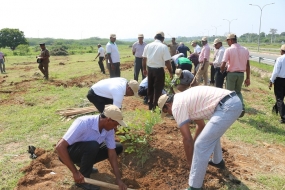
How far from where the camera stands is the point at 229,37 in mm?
5656

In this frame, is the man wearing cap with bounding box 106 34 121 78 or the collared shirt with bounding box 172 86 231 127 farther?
the man wearing cap with bounding box 106 34 121 78

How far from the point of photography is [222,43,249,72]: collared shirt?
5.63 m

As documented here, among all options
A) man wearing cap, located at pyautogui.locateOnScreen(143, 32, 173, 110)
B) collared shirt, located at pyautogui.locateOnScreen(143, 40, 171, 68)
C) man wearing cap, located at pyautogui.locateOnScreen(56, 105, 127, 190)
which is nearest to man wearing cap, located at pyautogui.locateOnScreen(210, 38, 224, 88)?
man wearing cap, located at pyautogui.locateOnScreen(143, 32, 173, 110)

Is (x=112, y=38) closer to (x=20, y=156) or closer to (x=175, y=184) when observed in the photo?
(x=20, y=156)

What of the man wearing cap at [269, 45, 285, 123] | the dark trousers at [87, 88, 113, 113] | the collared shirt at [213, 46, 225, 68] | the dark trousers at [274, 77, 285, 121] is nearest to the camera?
the dark trousers at [87, 88, 113, 113]

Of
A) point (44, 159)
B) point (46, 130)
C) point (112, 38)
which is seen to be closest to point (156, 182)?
point (44, 159)

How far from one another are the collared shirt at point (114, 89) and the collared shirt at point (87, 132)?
528mm

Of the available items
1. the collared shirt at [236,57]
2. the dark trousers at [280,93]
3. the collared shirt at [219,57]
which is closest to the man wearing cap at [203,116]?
the collared shirt at [236,57]

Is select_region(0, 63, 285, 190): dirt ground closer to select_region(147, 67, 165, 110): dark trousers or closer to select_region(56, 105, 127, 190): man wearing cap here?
select_region(56, 105, 127, 190): man wearing cap

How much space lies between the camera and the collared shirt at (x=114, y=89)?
12.1 ft

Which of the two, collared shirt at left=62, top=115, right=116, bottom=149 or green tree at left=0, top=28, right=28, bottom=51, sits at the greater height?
green tree at left=0, top=28, right=28, bottom=51

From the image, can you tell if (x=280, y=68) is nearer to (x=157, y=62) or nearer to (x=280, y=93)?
(x=280, y=93)

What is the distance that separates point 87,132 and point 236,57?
→ 386 cm

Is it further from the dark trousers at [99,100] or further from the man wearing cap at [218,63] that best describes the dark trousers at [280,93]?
the dark trousers at [99,100]
